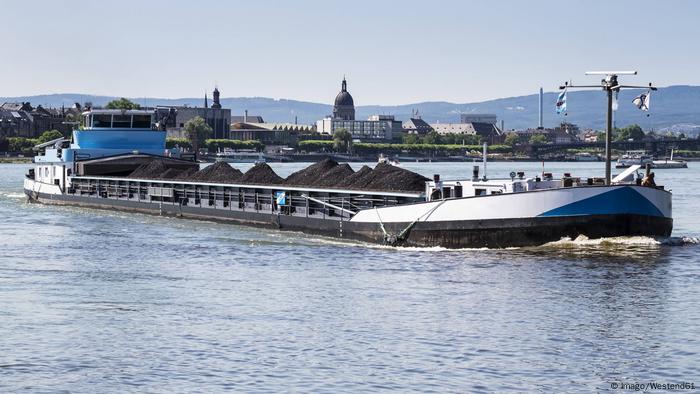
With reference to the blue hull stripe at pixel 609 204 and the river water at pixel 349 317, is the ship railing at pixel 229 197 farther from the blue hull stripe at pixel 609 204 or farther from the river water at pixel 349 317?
the blue hull stripe at pixel 609 204

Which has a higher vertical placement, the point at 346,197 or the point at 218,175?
the point at 218,175

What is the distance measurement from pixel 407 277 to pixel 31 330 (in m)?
12.3

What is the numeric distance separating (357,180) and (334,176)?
2.52m

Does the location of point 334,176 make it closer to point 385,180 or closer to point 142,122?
point 385,180

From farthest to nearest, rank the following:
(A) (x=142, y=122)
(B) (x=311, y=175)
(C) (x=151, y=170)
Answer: (A) (x=142, y=122) → (C) (x=151, y=170) → (B) (x=311, y=175)

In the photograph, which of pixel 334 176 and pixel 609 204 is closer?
pixel 609 204

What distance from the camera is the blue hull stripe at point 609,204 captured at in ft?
121

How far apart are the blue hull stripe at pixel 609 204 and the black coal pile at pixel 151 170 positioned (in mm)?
34346

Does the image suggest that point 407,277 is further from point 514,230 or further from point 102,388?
point 102,388

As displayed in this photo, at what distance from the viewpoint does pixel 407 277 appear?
3394 cm

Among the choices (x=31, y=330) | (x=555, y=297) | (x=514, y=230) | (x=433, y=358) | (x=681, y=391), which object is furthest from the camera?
(x=514, y=230)

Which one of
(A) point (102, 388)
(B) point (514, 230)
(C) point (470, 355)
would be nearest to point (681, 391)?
(C) point (470, 355)

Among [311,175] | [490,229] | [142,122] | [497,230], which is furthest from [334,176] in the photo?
[142,122]

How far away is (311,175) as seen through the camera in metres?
53.4
